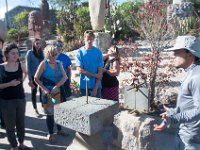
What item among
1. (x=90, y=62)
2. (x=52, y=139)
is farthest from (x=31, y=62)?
(x=52, y=139)

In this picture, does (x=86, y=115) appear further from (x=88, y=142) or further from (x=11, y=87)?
(x=11, y=87)

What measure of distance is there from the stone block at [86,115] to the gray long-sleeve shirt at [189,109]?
90 cm

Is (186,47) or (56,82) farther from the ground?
(186,47)

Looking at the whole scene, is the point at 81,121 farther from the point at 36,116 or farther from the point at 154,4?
the point at 154,4

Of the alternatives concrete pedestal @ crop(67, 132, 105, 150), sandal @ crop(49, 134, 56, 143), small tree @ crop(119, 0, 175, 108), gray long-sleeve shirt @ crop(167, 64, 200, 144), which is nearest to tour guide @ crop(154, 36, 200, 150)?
gray long-sleeve shirt @ crop(167, 64, 200, 144)

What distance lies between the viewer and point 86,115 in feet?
9.86

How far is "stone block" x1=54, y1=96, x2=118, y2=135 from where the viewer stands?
3037 mm

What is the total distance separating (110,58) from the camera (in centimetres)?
440

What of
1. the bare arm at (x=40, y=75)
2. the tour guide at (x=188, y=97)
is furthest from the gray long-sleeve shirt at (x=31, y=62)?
the tour guide at (x=188, y=97)

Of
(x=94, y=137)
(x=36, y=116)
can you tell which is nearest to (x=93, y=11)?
(x=36, y=116)

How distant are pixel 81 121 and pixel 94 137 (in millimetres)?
554

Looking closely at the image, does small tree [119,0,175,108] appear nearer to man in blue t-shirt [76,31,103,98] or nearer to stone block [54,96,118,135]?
man in blue t-shirt [76,31,103,98]

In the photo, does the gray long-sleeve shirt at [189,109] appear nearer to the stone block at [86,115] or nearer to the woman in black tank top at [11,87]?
the stone block at [86,115]

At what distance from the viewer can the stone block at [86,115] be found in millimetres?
3037
